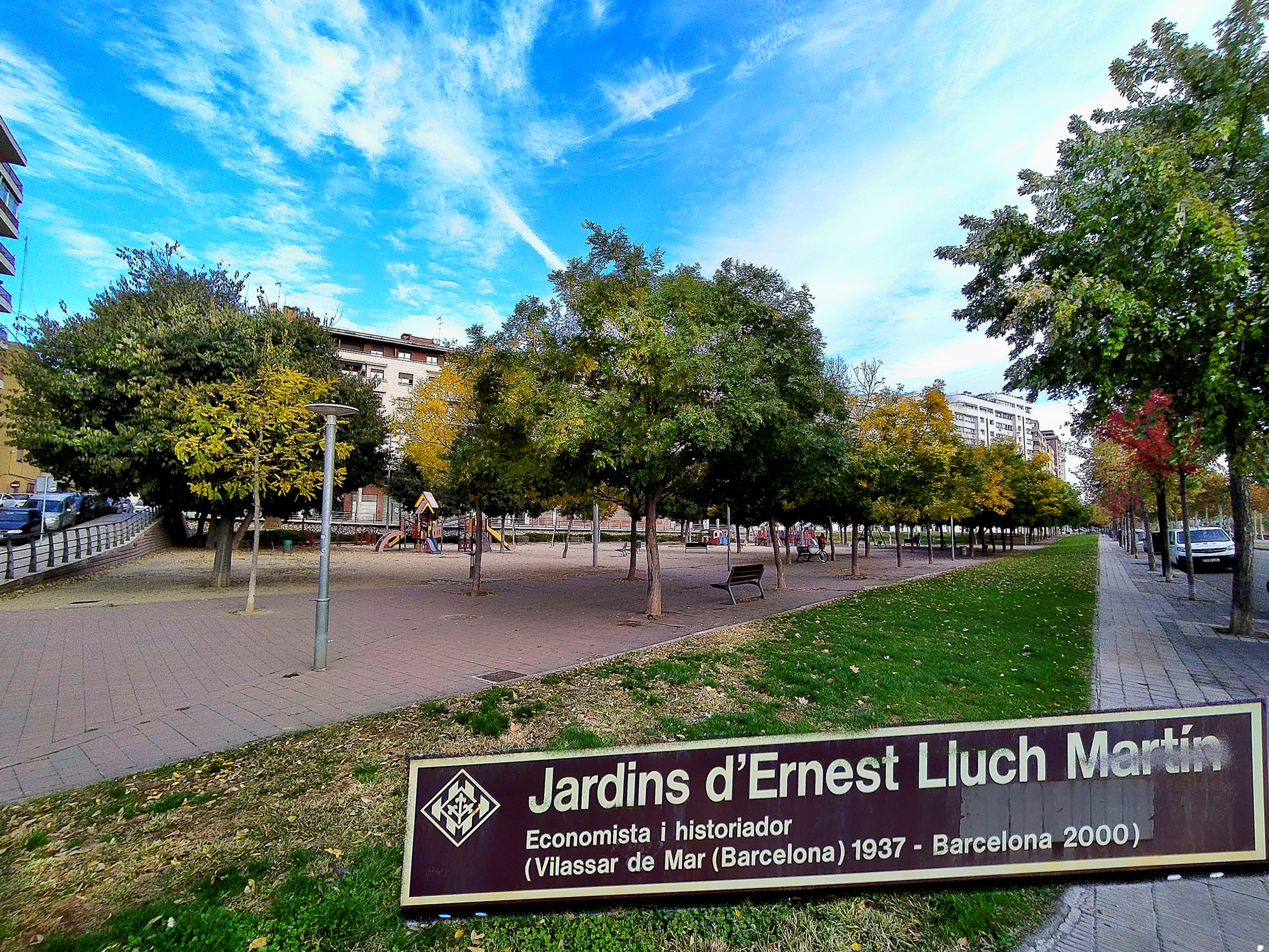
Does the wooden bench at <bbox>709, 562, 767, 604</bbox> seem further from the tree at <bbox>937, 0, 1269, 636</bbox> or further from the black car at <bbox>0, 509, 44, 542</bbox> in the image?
the black car at <bbox>0, 509, 44, 542</bbox>

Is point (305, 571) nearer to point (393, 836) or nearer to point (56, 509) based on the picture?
point (56, 509)

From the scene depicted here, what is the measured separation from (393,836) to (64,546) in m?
19.5

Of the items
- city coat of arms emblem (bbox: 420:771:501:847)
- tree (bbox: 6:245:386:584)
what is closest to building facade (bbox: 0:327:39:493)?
tree (bbox: 6:245:386:584)

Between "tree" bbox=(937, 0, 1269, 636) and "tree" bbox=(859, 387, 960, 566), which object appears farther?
"tree" bbox=(859, 387, 960, 566)

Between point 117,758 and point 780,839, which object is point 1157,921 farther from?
point 117,758

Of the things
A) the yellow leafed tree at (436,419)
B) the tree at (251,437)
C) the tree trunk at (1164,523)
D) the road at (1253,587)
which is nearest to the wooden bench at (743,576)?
the yellow leafed tree at (436,419)

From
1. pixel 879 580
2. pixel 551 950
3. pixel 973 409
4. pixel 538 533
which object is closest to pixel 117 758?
pixel 551 950

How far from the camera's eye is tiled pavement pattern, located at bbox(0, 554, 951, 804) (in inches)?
182

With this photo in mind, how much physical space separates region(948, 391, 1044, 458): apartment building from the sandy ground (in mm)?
102714

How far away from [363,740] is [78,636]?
6876 mm

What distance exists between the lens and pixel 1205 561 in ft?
74.9

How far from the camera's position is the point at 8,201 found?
34.6 m

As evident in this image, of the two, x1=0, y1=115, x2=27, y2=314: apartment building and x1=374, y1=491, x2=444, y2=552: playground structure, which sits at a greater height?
x1=0, y1=115, x2=27, y2=314: apartment building

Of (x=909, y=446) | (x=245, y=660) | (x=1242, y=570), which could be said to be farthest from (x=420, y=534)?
(x=1242, y=570)
